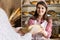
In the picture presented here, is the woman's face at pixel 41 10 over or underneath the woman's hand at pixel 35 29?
over

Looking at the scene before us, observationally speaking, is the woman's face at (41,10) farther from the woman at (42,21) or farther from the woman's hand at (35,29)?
the woman's hand at (35,29)

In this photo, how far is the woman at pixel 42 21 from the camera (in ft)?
4.80

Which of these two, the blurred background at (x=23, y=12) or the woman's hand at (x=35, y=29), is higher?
the blurred background at (x=23, y=12)

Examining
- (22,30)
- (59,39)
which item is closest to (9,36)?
(22,30)

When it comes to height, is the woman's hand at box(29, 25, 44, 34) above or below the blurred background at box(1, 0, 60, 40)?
below

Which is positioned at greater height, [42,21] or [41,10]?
[41,10]

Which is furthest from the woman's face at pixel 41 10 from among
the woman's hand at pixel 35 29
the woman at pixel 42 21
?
the woman's hand at pixel 35 29

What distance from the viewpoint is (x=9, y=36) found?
3.91 ft

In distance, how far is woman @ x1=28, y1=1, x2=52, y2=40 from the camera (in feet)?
4.80

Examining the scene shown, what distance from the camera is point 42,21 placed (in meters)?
1.48

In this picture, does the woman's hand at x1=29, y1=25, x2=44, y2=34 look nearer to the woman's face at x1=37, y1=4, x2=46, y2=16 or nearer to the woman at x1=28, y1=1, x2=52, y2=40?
the woman at x1=28, y1=1, x2=52, y2=40

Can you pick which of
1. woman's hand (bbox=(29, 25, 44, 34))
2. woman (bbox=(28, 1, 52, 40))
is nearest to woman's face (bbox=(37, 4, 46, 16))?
woman (bbox=(28, 1, 52, 40))

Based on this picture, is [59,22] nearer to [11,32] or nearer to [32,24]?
[32,24]

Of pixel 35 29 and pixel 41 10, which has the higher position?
pixel 41 10
